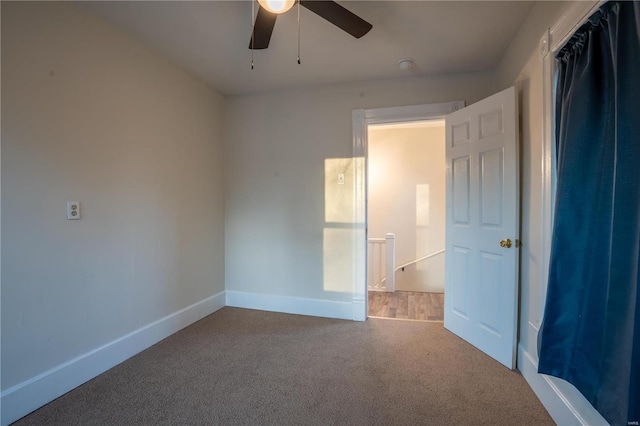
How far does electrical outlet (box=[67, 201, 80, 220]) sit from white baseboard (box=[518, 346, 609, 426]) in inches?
121

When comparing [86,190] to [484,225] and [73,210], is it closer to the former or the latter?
[73,210]

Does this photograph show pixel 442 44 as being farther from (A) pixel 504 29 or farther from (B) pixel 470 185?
(B) pixel 470 185

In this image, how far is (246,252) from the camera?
3.46 meters

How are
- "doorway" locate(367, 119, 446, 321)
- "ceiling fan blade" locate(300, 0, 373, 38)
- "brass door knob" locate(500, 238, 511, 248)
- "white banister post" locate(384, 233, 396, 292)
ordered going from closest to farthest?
"ceiling fan blade" locate(300, 0, 373, 38) < "brass door knob" locate(500, 238, 511, 248) < "white banister post" locate(384, 233, 396, 292) < "doorway" locate(367, 119, 446, 321)

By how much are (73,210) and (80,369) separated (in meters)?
1.07

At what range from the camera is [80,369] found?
195 cm

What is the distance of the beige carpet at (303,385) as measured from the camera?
1.67 m

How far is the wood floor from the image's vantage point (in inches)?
132

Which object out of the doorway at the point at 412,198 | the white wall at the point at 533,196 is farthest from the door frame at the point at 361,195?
the doorway at the point at 412,198

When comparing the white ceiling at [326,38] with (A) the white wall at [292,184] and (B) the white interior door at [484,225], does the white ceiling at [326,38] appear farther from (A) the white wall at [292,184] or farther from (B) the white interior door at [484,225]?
(B) the white interior door at [484,225]

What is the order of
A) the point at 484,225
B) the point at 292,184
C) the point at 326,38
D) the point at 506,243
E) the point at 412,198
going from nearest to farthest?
1. the point at 506,243
2. the point at 326,38
3. the point at 484,225
4. the point at 292,184
5. the point at 412,198

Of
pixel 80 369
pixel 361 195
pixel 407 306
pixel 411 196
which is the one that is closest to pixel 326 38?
pixel 361 195

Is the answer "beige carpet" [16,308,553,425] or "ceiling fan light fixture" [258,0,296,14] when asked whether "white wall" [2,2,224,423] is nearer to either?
"beige carpet" [16,308,553,425]

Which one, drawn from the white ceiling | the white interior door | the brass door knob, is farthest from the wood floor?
the white ceiling
